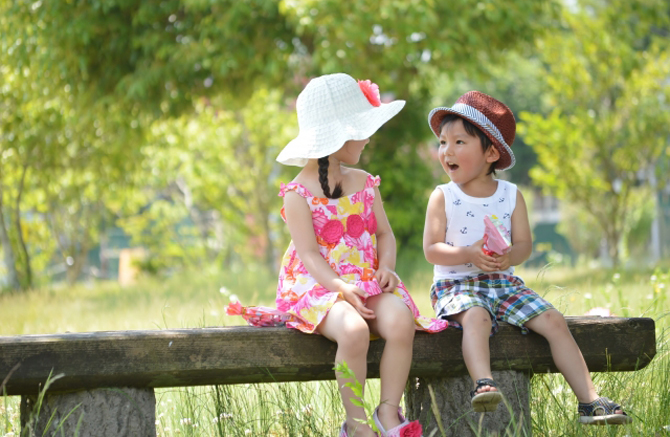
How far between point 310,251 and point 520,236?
0.88 metres

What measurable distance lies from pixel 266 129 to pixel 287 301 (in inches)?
382

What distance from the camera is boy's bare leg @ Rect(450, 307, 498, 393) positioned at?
2.37m

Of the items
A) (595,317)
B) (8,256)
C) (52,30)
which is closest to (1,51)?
(52,30)

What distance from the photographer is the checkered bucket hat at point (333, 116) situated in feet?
8.88

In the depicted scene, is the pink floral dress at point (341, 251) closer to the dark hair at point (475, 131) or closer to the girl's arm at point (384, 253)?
the girl's arm at point (384, 253)

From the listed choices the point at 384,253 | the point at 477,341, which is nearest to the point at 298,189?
the point at 384,253

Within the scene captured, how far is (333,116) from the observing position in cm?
279

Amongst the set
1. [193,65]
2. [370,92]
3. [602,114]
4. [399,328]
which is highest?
[193,65]

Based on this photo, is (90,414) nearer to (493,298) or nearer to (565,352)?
(493,298)

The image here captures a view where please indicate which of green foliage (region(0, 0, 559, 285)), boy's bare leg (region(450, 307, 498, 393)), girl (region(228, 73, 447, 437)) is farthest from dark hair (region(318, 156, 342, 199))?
green foliage (region(0, 0, 559, 285))

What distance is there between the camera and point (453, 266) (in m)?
2.86

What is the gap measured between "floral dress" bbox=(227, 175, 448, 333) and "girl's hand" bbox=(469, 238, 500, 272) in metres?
0.29

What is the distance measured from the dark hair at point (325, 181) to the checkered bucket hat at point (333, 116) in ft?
0.15

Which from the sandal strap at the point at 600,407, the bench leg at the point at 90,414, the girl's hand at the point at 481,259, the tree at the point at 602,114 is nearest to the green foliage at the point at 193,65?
the tree at the point at 602,114
